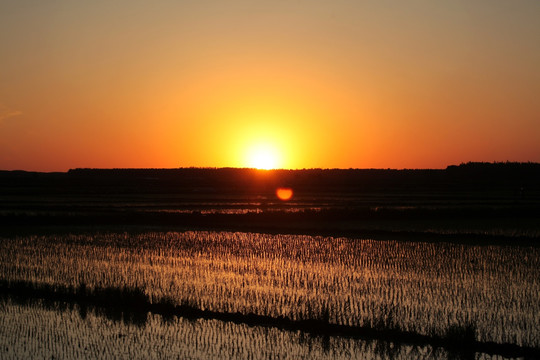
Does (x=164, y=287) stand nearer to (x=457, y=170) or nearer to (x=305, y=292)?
(x=305, y=292)

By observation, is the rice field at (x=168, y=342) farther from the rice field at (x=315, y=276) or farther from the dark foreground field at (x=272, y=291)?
the rice field at (x=315, y=276)

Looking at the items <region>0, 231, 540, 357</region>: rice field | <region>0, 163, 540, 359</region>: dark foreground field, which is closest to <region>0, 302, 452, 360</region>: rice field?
<region>0, 163, 540, 359</region>: dark foreground field

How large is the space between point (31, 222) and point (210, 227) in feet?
22.2

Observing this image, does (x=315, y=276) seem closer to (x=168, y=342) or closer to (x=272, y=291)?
(x=272, y=291)

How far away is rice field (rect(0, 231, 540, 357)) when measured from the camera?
880 centimetres

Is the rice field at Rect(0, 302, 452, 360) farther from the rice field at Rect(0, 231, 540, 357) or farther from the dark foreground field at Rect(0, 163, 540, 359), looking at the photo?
the rice field at Rect(0, 231, 540, 357)

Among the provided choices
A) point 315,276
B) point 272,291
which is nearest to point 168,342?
point 272,291

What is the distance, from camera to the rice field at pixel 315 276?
346 inches

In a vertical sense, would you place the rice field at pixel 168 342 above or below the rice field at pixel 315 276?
below

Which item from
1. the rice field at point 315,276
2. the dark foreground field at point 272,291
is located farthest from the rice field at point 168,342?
the rice field at point 315,276

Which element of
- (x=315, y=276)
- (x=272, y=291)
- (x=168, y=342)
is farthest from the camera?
(x=315, y=276)

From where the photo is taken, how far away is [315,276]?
12.2 meters

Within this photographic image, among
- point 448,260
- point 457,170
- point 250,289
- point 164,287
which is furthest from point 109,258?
point 457,170

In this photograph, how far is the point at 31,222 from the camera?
74.0 feet
